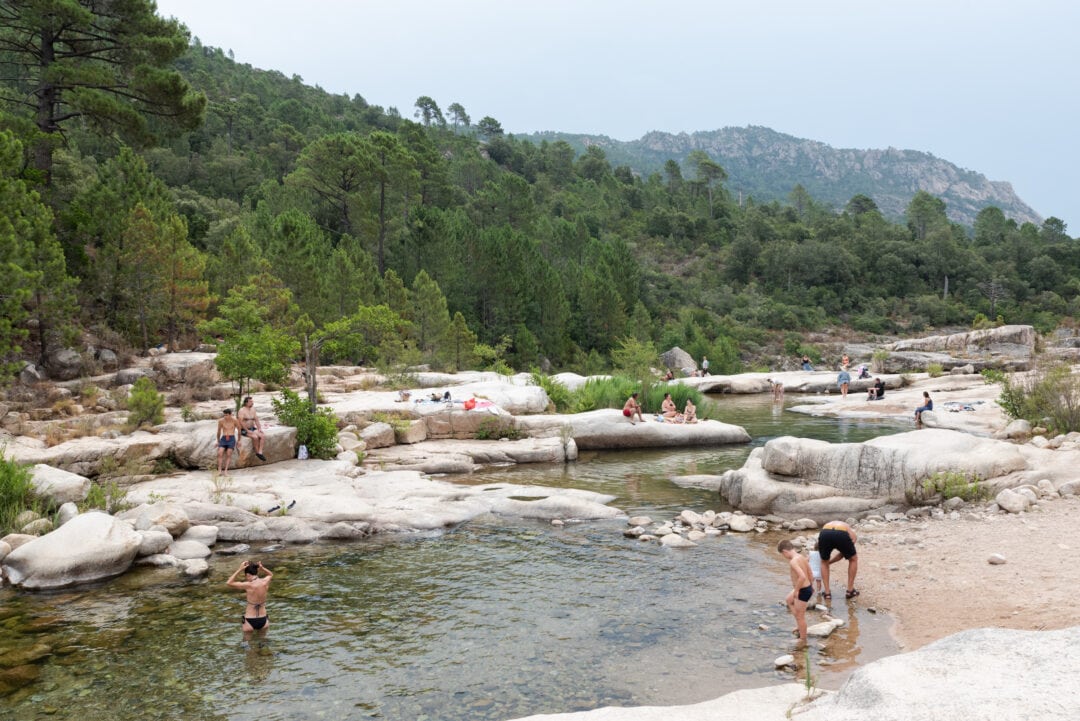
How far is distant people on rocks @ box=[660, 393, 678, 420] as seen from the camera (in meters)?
27.6

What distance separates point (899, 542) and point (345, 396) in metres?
21.3

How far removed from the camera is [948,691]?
5.20m

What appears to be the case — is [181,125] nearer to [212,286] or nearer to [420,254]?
[212,286]

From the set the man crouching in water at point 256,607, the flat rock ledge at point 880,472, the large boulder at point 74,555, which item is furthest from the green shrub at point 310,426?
the flat rock ledge at point 880,472

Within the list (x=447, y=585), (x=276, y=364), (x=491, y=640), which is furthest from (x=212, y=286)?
(x=491, y=640)

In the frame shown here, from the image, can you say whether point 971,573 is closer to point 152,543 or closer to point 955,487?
point 955,487

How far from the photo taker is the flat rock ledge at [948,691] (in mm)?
4859

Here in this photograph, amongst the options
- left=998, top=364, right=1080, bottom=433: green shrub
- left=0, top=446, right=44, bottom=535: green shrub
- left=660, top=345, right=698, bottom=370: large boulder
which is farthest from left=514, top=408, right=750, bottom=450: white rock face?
left=660, top=345, right=698, bottom=370: large boulder

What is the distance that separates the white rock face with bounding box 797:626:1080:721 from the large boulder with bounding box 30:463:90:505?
14530 millimetres

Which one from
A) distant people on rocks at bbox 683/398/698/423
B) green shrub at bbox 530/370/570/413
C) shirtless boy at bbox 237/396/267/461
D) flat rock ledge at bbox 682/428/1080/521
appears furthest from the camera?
green shrub at bbox 530/370/570/413

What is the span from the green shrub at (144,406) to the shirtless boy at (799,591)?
18.2 metres

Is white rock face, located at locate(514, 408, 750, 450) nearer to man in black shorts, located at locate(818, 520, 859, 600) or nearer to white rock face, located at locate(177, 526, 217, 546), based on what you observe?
white rock face, located at locate(177, 526, 217, 546)

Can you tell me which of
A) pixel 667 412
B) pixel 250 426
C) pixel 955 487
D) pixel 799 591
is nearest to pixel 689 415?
pixel 667 412

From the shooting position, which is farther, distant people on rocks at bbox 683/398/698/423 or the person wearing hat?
distant people on rocks at bbox 683/398/698/423
